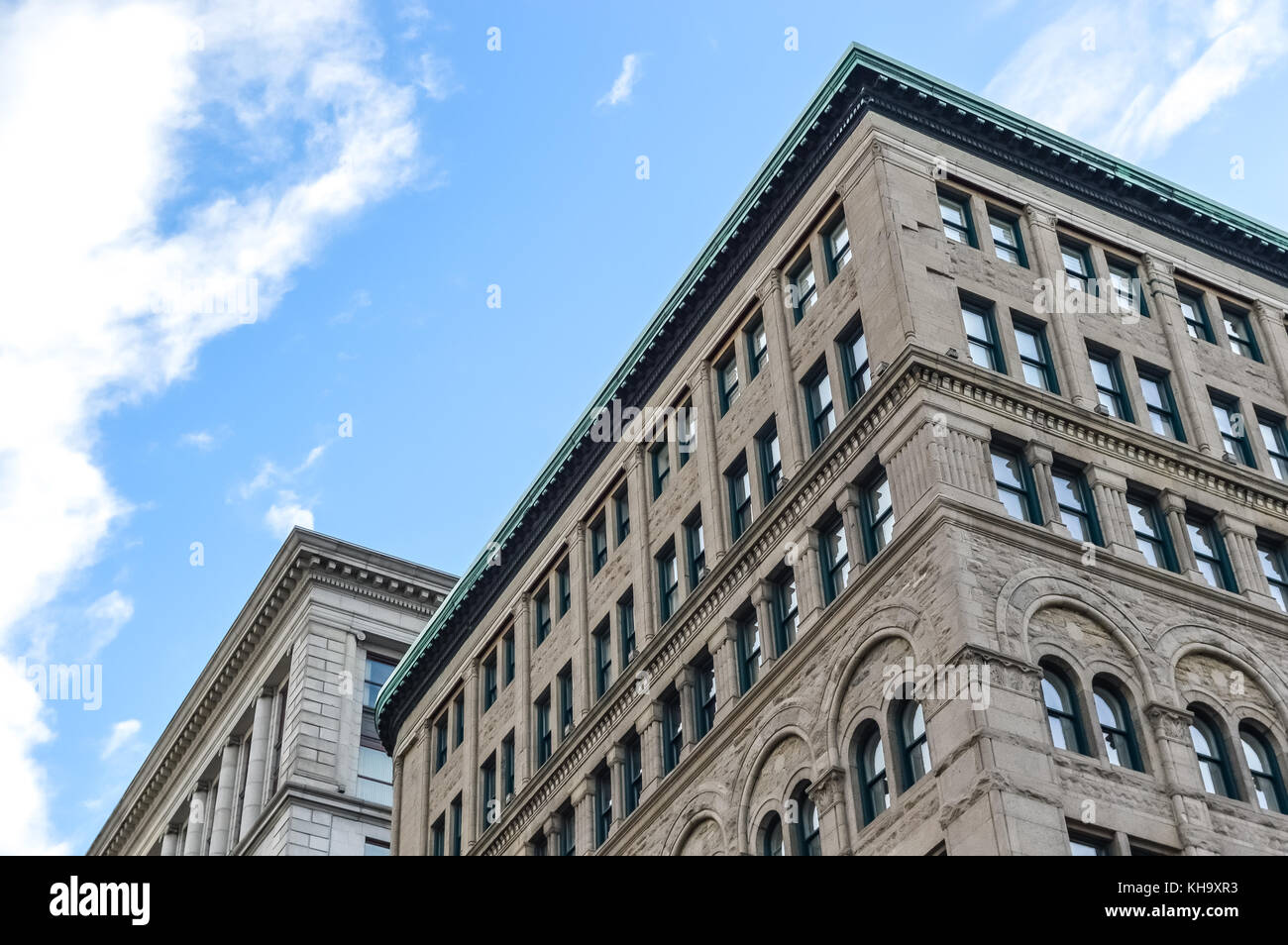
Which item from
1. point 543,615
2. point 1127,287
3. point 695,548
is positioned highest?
point 1127,287

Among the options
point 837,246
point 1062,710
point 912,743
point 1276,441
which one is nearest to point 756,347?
point 837,246

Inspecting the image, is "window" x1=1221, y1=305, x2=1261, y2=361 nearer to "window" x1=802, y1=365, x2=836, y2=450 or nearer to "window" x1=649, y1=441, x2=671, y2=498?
"window" x1=802, y1=365, x2=836, y2=450

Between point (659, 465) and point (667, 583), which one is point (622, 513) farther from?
point (667, 583)

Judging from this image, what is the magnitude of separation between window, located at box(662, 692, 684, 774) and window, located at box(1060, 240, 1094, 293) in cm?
1349

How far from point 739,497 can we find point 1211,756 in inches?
526

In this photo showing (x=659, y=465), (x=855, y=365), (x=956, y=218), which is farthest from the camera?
(x=659, y=465)

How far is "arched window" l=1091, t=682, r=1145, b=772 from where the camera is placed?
3341cm

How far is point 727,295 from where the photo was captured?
47.3 metres

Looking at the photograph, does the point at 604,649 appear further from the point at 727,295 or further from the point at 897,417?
the point at 897,417

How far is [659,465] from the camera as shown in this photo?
48.8 meters

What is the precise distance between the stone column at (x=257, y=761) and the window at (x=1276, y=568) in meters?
41.6

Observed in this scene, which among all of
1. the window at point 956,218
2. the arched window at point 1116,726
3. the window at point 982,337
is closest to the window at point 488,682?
the window at point 956,218
